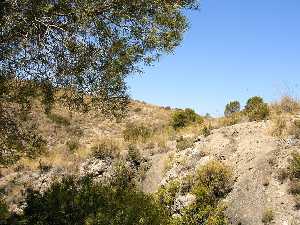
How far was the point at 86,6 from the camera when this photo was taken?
45.1ft

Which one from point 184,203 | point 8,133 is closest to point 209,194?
point 184,203

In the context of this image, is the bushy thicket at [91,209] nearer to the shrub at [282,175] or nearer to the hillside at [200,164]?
the hillside at [200,164]

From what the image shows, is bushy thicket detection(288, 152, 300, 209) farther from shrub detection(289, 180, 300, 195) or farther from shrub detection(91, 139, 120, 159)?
shrub detection(91, 139, 120, 159)

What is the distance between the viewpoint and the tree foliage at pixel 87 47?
14.5 metres

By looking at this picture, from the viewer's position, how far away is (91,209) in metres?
16.5

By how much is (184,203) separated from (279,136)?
5.47 metres

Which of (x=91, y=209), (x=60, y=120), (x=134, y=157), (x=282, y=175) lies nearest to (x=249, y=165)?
(x=282, y=175)

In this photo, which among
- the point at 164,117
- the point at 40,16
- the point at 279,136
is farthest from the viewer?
the point at 164,117

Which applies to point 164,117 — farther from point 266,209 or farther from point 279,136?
point 266,209

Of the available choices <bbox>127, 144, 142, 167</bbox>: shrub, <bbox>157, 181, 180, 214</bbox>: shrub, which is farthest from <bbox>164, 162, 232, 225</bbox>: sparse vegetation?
<bbox>127, 144, 142, 167</bbox>: shrub

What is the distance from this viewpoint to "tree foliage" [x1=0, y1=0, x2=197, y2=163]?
1446cm

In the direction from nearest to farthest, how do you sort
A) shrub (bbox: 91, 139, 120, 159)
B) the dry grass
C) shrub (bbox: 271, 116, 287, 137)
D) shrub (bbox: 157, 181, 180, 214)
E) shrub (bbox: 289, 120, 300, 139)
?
1. shrub (bbox: 157, 181, 180, 214)
2. shrub (bbox: 289, 120, 300, 139)
3. shrub (bbox: 271, 116, 287, 137)
4. the dry grass
5. shrub (bbox: 91, 139, 120, 159)

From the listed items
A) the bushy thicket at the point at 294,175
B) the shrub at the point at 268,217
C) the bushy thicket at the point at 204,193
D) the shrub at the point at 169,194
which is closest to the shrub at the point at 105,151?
the bushy thicket at the point at 204,193

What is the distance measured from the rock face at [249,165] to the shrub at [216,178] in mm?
336
